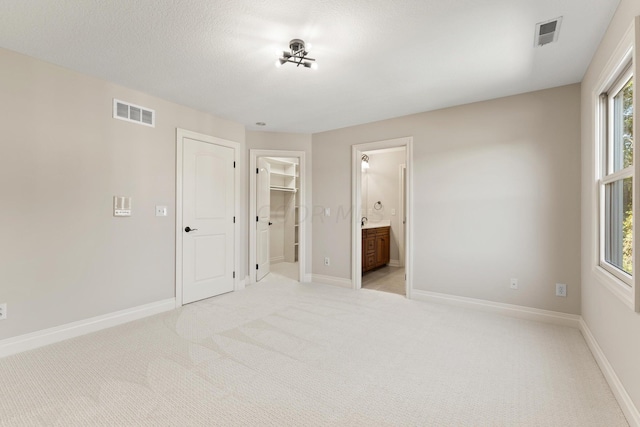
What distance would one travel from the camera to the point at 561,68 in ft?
8.54

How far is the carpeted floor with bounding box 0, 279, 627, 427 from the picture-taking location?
1.62 meters

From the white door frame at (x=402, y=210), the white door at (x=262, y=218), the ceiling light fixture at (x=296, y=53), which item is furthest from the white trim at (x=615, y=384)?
the white door at (x=262, y=218)

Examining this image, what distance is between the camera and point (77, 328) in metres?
2.68

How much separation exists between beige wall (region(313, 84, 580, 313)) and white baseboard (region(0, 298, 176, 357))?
3219mm

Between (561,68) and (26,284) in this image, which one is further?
(561,68)

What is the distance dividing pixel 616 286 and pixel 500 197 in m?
1.57

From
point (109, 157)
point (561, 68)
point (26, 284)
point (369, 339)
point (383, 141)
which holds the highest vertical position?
point (561, 68)

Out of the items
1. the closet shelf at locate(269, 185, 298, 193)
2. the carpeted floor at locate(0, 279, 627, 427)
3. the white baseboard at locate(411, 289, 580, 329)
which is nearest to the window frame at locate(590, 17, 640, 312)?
the carpeted floor at locate(0, 279, 627, 427)

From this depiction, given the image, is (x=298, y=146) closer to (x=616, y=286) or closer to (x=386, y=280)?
(x=386, y=280)

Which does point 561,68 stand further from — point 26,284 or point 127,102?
point 26,284

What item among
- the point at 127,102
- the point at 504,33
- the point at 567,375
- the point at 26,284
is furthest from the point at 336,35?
the point at 26,284

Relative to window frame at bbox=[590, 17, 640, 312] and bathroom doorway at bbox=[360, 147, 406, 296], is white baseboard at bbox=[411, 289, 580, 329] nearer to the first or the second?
window frame at bbox=[590, 17, 640, 312]

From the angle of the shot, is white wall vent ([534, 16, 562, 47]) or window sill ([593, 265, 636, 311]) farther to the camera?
white wall vent ([534, 16, 562, 47])

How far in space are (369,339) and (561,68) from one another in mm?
2986
